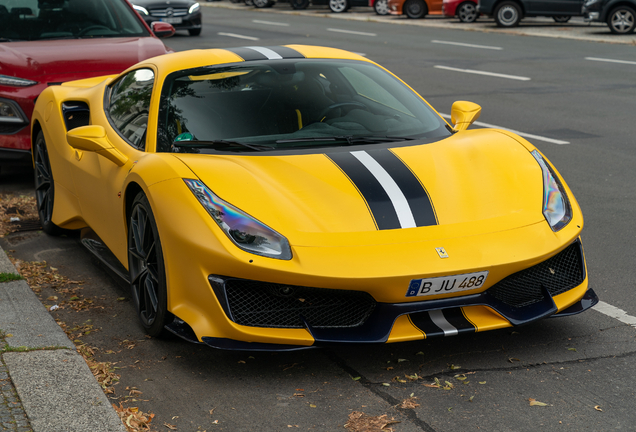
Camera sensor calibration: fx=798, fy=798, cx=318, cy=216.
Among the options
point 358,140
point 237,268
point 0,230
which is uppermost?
point 358,140

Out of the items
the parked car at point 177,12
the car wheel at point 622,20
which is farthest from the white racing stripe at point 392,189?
the parked car at point 177,12

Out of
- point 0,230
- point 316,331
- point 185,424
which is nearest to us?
point 185,424

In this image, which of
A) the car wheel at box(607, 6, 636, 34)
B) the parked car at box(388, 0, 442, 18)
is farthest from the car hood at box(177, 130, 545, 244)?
the parked car at box(388, 0, 442, 18)

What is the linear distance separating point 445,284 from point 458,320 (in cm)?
20

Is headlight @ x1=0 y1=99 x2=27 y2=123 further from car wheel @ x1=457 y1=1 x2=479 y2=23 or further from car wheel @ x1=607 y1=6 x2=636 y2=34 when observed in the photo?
car wheel @ x1=457 y1=1 x2=479 y2=23

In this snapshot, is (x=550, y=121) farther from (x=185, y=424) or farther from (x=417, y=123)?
(x=185, y=424)

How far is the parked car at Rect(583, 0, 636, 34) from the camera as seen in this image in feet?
60.8

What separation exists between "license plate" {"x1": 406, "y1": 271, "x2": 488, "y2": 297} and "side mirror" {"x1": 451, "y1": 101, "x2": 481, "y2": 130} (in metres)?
1.54

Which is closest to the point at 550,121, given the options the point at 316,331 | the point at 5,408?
the point at 316,331

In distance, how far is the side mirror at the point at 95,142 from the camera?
4.20m

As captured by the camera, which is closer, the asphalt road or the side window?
the asphalt road

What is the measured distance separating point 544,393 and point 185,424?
4.57 ft

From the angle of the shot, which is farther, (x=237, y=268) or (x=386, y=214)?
(x=386, y=214)

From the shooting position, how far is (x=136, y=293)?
155 inches
